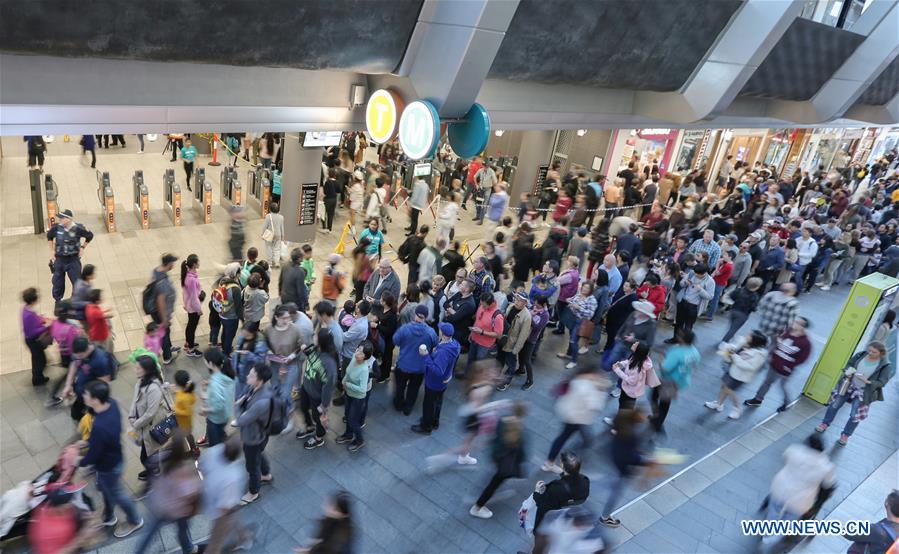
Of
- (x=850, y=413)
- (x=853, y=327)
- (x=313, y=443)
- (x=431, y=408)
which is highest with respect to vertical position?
(x=853, y=327)

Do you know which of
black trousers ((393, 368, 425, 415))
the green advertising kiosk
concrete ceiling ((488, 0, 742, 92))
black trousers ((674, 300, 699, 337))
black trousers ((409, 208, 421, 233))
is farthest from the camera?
black trousers ((409, 208, 421, 233))

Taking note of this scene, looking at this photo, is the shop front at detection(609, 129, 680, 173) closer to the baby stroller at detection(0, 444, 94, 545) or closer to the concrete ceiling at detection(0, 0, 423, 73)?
the concrete ceiling at detection(0, 0, 423, 73)

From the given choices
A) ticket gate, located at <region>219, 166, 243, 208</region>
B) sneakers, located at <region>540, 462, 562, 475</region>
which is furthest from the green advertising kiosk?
ticket gate, located at <region>219, 166, 243, 208</region>

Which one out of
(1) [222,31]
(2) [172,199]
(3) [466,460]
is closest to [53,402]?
(1) [222,31]

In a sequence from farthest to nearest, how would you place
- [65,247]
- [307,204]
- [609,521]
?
[307,204], [65,247], [609,521]


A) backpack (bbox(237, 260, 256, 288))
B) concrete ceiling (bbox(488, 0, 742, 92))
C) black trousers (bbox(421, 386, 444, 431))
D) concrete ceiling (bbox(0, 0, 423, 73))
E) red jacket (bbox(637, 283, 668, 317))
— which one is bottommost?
black trousers (bbox(421, 386, 444, 431))

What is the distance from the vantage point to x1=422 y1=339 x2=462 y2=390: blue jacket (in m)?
6.74

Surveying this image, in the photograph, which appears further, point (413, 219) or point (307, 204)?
point (413, 219)

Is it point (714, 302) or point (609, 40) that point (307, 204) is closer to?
point (609, 40)

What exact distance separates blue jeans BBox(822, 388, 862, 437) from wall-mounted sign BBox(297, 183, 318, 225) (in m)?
9.71

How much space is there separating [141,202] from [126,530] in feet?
28.3

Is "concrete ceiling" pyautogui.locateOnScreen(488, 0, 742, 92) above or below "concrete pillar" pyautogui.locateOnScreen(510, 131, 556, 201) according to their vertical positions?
above

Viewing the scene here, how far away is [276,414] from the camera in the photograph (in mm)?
5395

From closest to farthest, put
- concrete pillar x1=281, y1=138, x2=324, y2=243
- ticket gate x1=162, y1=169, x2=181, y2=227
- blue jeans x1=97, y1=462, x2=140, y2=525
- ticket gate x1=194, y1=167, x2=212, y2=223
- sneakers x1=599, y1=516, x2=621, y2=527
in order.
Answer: blue jeans x1=97, y1=462, x2=140, y2=525 → sneakers x1=599, y1=516, x2=621, y2=527 → concrete pillar x1=281, y1=138, x2=324, y2=243 → ticket gate x1=162, y1=169, x2=181, y2=227 → ticket gate x1=194, y1=167, x2=212, y2=223
